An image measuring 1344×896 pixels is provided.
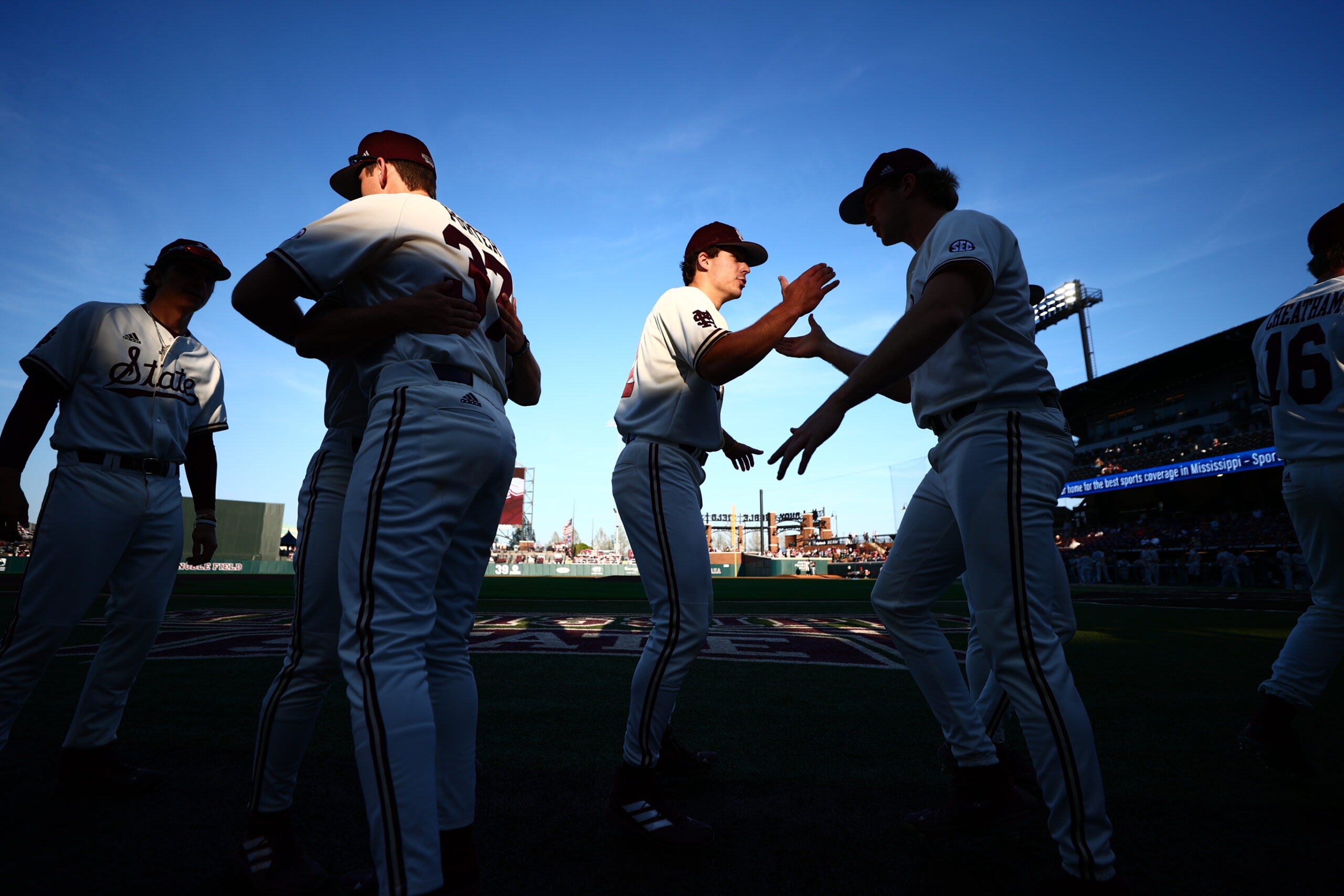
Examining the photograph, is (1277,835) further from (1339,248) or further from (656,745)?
(1339,248)

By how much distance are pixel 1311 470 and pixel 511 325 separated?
3483mm

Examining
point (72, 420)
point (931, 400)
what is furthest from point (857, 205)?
point (72, 420)

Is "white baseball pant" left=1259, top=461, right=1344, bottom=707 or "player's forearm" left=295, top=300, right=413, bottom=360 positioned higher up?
"player's forearm" left=295, top=300, right=413, bottom=360

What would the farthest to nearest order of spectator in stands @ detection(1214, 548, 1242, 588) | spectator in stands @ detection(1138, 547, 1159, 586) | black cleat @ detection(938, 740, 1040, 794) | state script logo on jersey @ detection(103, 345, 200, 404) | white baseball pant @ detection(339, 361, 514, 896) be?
spectator in stands @ detection(1138, 547, 1159, 586) < spectator in stands @ detection(1214, 548, 1242, 588) < state script logo on jersey @ detection(103, 345, 200, 404) < black cleat @ detection(938, 740, 1040, 794) < white baseball pant @ detection(339, 361, 514, 896)

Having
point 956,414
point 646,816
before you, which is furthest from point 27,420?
point 956,414

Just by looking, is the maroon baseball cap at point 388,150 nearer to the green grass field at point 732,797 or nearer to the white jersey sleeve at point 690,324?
the white jersey sleeve at point 690,324

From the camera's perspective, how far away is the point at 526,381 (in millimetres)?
2348

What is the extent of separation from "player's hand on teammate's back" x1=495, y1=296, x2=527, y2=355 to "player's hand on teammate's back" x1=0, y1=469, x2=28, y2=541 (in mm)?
1954

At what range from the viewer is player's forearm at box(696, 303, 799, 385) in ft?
7.85

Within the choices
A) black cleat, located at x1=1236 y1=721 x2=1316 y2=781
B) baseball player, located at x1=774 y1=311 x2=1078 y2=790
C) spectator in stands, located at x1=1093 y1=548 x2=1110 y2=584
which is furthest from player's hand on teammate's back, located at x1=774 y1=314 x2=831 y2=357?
spectator in stands, located at x1=1093 y1=548 x2=1110 y2=584

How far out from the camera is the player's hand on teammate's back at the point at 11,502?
2479mm

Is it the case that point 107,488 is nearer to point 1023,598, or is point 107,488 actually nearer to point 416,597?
point 416,597

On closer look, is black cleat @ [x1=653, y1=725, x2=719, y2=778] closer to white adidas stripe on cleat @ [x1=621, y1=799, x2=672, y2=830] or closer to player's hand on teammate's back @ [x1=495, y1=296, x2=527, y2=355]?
white adidas stripe on cleat @ [x1=621, y1=799, x2=672, y2=830]

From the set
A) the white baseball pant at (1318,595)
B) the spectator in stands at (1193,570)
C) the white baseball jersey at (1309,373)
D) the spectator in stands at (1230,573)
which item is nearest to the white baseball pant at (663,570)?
the white baseball pant at (1318,595)
